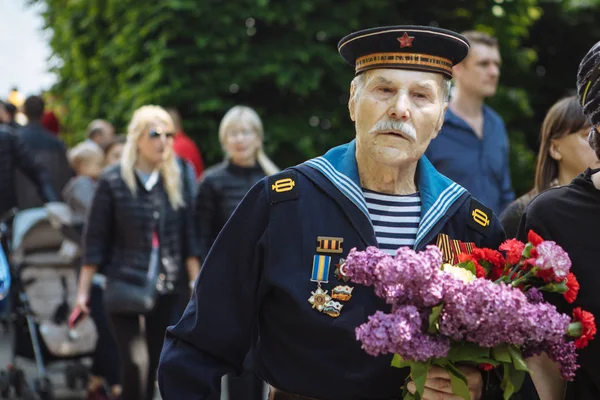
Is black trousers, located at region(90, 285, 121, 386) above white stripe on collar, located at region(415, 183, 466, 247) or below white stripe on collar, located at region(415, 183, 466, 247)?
below

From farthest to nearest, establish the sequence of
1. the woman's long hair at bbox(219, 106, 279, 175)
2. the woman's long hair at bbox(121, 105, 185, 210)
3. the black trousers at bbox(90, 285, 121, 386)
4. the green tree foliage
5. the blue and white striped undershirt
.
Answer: the green tree foliage
the black trousers at bbox(90, 285, 121, 386)
the woman's long hair at bbox(219, 106, 279, 175)
the woman's long hair at bbox(121, 105, 185, 210)
the blue and white striped undershirt

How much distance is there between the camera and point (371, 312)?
3367mm

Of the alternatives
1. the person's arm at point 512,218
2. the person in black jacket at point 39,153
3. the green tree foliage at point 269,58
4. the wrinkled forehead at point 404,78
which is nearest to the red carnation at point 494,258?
the wrinkled forehead at point 404,78

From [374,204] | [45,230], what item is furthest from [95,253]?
[374,204]

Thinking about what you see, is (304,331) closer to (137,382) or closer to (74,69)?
(137,382)

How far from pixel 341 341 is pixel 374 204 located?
0.48 metres

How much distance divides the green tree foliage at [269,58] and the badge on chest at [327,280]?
9745 mm

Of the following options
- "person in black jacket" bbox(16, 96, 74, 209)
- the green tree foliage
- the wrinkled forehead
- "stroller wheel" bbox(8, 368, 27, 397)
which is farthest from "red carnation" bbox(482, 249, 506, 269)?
the green tree foliage

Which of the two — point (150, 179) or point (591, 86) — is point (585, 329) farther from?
point (150, 179)

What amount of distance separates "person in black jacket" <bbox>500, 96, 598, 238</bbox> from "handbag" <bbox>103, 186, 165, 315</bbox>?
9.73ft

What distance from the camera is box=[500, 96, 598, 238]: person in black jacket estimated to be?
196 inches

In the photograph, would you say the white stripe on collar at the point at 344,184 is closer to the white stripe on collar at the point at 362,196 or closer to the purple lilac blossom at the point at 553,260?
the white stripe on collar at the point at 362,196

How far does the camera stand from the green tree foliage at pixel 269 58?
13289 millimetres

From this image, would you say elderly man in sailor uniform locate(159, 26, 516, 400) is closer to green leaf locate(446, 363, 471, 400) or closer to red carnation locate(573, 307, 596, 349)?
green leaf locate(446, 363, 471, 400)
